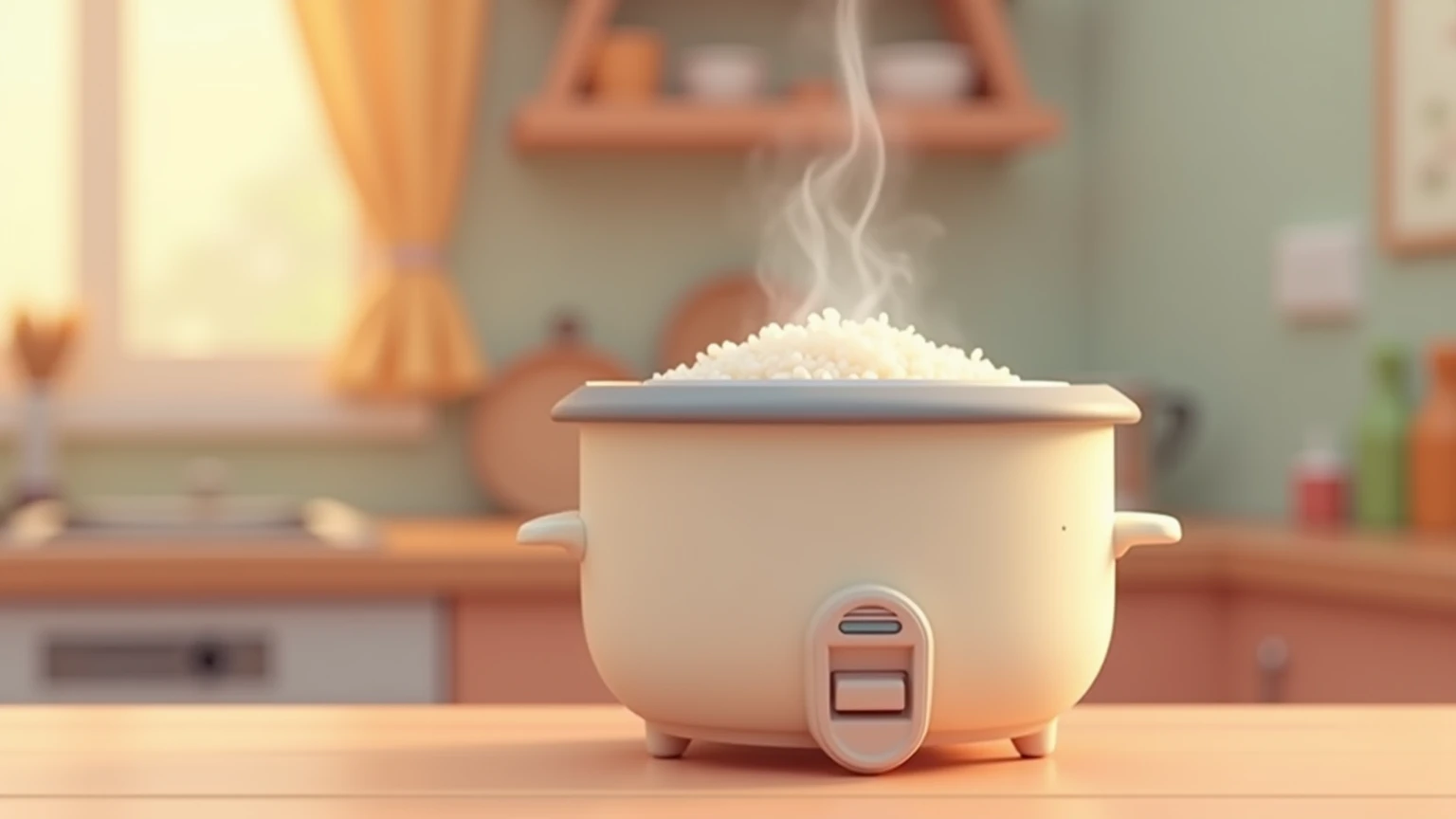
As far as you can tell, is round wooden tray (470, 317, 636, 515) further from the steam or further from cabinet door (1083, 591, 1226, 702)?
cabinet door (1083, 591, 1226, 702)

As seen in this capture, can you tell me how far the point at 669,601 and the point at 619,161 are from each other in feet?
7.81

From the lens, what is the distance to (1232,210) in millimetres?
2779

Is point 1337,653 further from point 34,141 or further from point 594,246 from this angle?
point 34,141

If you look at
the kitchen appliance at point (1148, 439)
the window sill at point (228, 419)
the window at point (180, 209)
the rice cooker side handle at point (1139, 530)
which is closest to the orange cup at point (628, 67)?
the window at point (180, 209)

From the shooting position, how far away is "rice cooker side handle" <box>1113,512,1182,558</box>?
79cm

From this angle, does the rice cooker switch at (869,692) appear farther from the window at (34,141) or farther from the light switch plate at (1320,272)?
the window at (34,141)

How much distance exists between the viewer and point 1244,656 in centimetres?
225

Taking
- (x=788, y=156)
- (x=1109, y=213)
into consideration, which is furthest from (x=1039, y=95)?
(x=788, y=156)

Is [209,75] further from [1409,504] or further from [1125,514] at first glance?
[1125,514]

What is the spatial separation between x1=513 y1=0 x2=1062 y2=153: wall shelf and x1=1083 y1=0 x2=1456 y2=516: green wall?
8.4 inches

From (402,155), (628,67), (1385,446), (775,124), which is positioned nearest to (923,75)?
(775,124)

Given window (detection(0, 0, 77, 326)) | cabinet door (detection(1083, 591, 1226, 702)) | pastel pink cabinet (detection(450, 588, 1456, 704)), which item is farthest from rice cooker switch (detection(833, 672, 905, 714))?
window (detection(0, 0, 77, 326))

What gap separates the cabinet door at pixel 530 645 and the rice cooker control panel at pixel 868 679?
5.10 ft

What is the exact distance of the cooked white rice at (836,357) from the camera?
2.57ft
